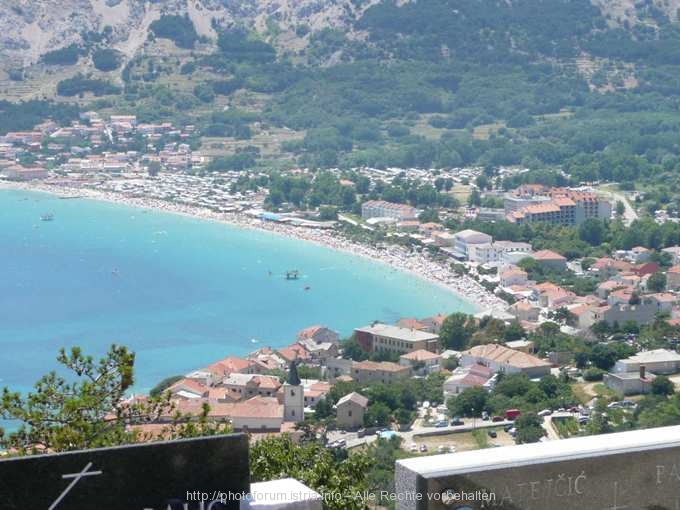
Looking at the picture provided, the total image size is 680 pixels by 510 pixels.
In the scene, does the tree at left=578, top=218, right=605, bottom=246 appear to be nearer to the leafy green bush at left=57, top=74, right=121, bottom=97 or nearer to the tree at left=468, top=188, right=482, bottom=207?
the tree at left=468, top=188, right=482, bottom=207

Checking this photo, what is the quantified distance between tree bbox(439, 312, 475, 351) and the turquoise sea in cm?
267

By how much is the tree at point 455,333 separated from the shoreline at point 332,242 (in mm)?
1423

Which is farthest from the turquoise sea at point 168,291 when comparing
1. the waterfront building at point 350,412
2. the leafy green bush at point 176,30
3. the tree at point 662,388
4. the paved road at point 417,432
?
the leafy green bush at point 176,30

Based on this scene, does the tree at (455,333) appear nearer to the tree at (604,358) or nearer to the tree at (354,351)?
the tree at (354,351)

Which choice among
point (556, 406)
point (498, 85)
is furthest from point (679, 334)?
point (498, 85)

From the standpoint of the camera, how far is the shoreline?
81.1 feet

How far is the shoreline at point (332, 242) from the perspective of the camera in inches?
974

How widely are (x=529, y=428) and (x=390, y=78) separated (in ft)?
141

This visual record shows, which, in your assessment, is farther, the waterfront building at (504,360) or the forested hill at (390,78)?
the forested hill at (390,78)

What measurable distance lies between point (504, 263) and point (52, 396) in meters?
23.2

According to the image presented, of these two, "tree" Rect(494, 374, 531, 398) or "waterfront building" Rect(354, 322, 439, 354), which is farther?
"waterfront building" Rect(354, 322, 439, 354)

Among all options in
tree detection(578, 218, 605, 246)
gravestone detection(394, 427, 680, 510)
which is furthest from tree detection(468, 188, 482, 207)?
gravestone detection(394, 427, 680, 510)

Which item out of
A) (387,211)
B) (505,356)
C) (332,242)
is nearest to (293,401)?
(505,356)

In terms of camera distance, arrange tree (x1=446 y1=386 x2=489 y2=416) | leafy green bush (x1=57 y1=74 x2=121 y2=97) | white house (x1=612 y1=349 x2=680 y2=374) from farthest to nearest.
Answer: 1. leafy green bush (x1=57 y1=74 x2=121 y2=97)
2. white house (x1=612 y1=349 x2=680 y2=374)
3. tree (x1=446 y1=386 x2=489 y2=416)
